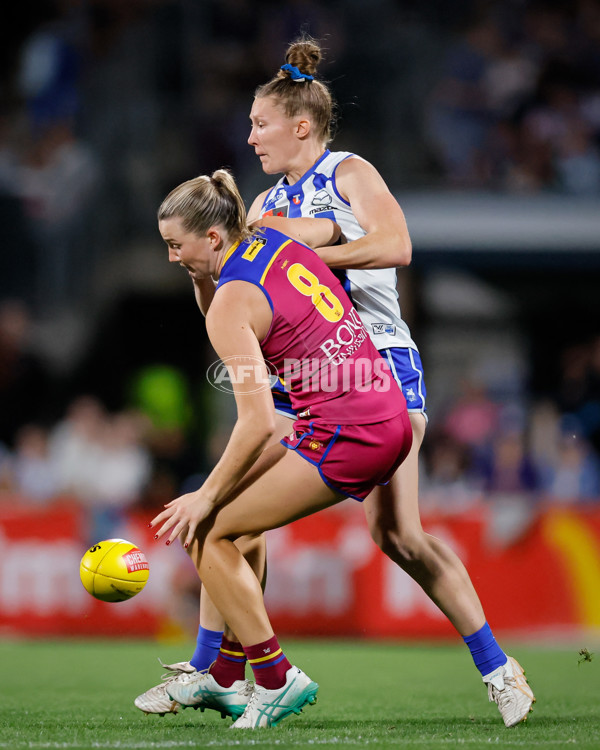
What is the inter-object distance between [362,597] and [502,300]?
594 centimetres

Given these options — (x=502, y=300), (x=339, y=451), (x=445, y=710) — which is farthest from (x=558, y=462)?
(x=339, y=451)

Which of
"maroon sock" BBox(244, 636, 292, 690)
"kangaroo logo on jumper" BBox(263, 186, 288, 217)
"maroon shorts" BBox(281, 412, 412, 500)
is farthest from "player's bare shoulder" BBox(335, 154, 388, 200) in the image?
"maroon sock" BBox(244, 636, 292, 690)

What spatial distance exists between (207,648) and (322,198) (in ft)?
6.56

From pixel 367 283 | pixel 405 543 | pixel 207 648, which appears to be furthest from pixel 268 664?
pixel 367 283

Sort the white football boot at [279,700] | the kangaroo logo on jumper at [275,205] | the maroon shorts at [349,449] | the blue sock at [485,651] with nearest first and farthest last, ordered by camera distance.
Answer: the maroon shorts at [349,449] → the white football boot at [279,700] → the blue sock at [485,651] → the kangaroo logo on jumper at [275,205]

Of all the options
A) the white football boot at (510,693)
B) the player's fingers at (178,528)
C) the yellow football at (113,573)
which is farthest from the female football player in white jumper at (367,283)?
the player's fingers at (178,528)

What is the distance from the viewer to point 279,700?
14.9 ft

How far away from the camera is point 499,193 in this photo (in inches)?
493

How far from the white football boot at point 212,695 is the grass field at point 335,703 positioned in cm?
10

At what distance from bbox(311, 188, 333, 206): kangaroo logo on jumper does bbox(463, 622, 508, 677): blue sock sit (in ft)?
6.34

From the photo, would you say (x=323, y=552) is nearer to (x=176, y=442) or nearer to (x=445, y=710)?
(x=176, y=442)

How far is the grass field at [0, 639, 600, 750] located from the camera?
4328 mm

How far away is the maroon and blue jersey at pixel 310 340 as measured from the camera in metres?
4.40

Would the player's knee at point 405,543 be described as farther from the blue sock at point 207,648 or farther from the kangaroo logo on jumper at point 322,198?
the kangaroo logo on jumper at point 322,198
